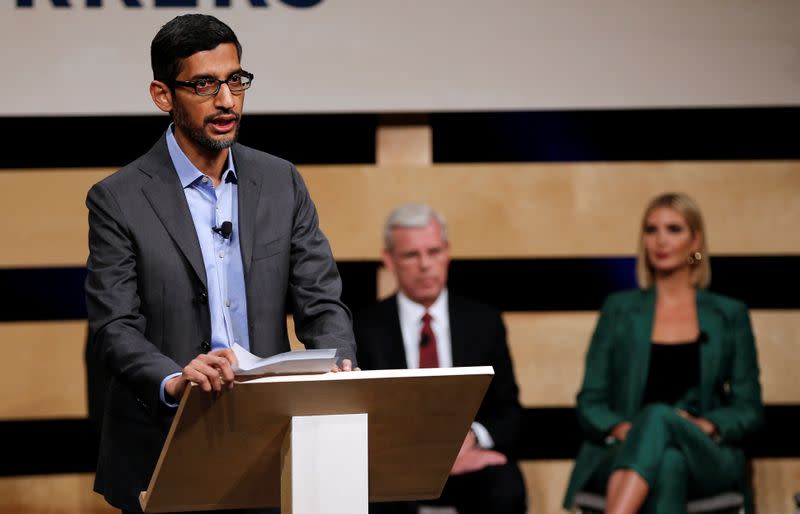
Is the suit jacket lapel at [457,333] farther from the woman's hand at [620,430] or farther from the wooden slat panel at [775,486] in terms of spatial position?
the wooden slat panel at [775,486]

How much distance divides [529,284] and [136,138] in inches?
65.1

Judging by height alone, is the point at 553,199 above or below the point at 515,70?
below

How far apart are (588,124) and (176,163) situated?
2.60m

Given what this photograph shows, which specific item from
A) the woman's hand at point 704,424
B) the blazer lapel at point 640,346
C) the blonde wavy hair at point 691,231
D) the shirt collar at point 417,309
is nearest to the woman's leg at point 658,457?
the woman's hand at point 704,424

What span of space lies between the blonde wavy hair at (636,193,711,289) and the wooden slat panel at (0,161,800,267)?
322mm

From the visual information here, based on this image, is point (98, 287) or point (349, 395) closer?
point (349, 395)

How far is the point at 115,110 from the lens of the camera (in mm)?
4102

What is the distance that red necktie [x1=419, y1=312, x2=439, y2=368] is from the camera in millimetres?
3883

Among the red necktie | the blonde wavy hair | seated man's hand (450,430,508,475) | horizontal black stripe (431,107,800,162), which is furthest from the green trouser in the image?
horizontal black stripe (431,107,800,162)

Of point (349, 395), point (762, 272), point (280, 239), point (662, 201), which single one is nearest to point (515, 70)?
point (662, 201)

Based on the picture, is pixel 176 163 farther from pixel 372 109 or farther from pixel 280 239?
pixel 372 109

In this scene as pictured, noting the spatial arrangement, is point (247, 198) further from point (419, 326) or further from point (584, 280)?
point (584, 280)

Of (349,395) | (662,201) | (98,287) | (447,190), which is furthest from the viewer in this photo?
(447,190)

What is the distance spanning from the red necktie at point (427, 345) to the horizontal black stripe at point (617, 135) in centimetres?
80
